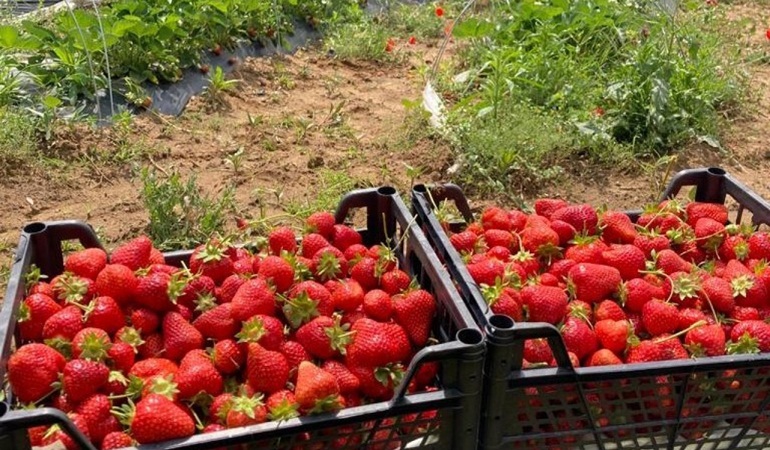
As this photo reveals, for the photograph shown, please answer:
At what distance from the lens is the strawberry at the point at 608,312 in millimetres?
2251

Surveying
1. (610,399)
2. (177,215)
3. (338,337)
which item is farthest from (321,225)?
(177,215)

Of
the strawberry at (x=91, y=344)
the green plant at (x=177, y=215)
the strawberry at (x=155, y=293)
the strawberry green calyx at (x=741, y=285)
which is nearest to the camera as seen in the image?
the strawberry at (x=91, y=344)

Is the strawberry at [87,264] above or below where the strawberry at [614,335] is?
above

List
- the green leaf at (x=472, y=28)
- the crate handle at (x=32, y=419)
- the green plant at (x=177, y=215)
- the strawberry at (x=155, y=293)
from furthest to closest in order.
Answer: the green leaf at (x=472, y=28), the green plant at (x=177, y=215), the strawberry at (x=155, y=293), the crate handle at (x=32, y=419)

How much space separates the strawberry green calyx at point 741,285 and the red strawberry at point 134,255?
1.67m

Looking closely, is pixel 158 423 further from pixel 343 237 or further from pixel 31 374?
pixel 343 237

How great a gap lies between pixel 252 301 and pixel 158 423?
44cm

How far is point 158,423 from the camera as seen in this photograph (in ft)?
5.69

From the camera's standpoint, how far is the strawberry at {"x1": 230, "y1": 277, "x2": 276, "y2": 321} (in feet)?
6.82

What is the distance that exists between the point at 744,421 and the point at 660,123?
298 cm

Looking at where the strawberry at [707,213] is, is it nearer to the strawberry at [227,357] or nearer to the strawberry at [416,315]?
the strawberry at [416,315]

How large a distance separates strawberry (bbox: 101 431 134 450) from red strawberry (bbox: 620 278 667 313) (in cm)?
137

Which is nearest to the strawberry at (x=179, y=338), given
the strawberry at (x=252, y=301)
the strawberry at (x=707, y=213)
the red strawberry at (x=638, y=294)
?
the strawberry at (x=252, y=301)

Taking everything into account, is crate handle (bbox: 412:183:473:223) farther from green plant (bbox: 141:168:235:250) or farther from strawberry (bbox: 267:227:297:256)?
green plant (bbox: 141:168:235:250)
